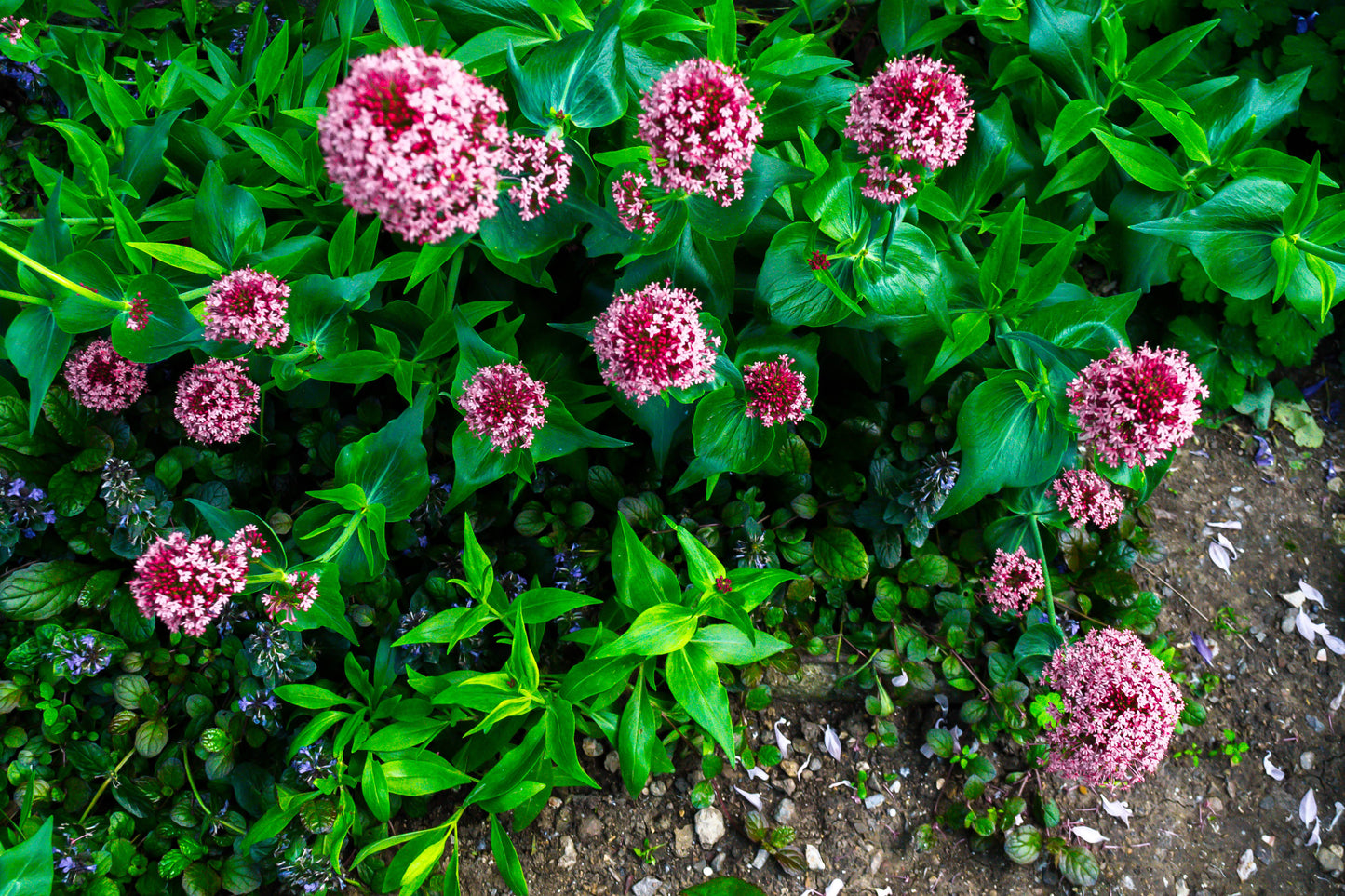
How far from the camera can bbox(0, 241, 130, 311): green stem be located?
1.96 meters

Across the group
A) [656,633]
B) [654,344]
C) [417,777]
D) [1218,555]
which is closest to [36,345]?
[417,777]

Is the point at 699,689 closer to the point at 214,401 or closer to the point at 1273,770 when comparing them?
the point at 214,401

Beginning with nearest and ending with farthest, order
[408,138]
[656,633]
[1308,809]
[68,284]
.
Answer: [408,138] < [68,284] < [656,633] < [1308,809]

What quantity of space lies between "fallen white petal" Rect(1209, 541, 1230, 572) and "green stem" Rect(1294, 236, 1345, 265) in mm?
1500

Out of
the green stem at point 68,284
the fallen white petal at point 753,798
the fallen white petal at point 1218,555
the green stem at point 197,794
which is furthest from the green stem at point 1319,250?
the green stem at point 197,794

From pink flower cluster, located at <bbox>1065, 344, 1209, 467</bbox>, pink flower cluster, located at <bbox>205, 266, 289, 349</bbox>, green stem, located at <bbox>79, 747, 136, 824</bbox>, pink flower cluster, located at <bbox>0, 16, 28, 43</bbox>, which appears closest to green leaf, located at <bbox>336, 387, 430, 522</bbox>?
pink flower cluster, located at <bbox>205, 266, 289, 349</bbox>

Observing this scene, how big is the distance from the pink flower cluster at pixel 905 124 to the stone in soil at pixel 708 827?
2.21 meters

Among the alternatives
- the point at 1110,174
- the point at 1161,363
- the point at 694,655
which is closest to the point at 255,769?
the point at 694,655

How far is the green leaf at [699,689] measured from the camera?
2.20m

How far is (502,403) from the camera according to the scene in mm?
2145

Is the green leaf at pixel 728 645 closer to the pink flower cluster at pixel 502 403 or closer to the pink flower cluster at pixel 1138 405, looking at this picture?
the pink flower cluster at pixel 502 403

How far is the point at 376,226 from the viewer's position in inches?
88.7

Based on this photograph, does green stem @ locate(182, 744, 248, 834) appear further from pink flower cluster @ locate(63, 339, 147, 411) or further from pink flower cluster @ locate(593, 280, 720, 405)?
pink flower cluster @ locate(593, 280, 720, 405)

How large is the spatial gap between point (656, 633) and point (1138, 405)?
1.40 metres
